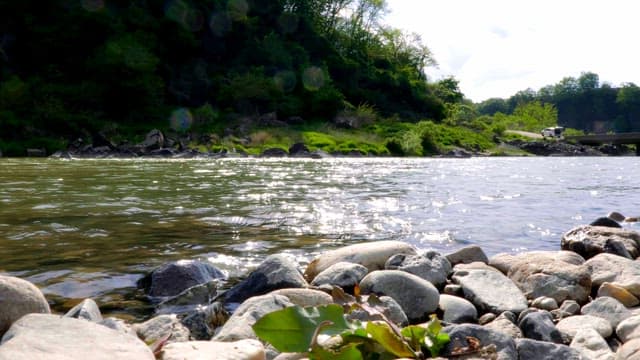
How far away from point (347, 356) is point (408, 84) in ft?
251

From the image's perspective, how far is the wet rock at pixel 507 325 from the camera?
3.65 metres

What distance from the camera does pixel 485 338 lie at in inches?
120

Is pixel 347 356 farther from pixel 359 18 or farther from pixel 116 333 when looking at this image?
pixel 359 18

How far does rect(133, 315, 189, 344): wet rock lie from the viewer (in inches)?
137

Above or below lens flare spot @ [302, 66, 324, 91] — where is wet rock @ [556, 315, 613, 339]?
below

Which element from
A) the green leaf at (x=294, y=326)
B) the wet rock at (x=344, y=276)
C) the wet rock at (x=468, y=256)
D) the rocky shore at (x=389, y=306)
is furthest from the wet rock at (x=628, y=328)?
the wet rock at (x=468, y=256)

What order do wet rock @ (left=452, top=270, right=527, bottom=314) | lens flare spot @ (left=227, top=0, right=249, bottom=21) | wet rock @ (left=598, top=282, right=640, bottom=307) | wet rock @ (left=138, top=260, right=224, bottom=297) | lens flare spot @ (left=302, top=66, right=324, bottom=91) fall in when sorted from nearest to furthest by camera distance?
wet rock @ (left=452, top=270, right=527, bottom=314), wet rock @ (left=598, top=282, right=640, bottom=307), wet rock @ (left=138, top=260, right=224, bottom=297), lens flare spot @ (left=302, top=66, right=324, bottom=91), lens flare spot @ (left=227, top=0, right=249, bottom=21)

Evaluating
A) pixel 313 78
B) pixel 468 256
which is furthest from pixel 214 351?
pixel 313 78

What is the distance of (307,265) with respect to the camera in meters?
5.85

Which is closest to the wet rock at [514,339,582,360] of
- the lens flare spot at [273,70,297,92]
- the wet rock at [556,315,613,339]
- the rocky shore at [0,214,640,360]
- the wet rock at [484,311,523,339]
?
the rocky shore at [0,214,640,360]

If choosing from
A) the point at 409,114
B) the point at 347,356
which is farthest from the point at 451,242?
the point at 409,114

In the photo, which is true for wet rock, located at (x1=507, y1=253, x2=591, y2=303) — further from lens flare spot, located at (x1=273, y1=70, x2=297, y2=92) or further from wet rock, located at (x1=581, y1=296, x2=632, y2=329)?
lens flare spot, located at (x1=273, y1=70, x2=297, y2=92)

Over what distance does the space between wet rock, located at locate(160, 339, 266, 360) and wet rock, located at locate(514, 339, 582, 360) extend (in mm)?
1466

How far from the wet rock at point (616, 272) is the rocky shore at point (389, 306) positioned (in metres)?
0.01
